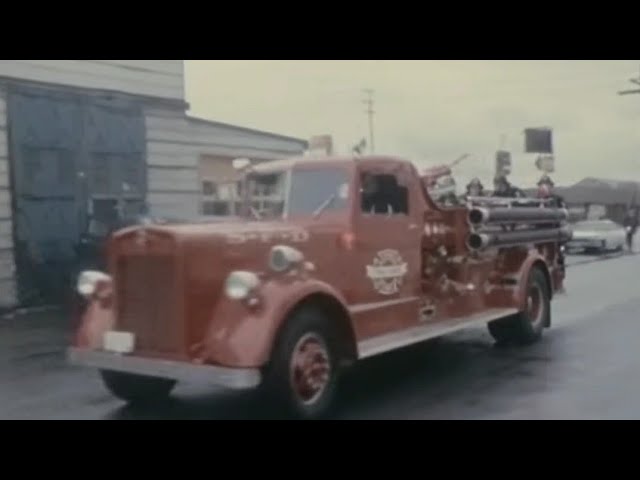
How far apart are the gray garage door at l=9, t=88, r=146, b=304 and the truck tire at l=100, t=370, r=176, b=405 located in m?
7.72

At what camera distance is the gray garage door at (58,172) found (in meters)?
14.4

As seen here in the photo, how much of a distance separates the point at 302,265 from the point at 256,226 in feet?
2.07

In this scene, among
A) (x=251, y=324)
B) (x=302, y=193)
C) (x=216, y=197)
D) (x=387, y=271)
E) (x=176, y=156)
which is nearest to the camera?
(x=251, y=324)

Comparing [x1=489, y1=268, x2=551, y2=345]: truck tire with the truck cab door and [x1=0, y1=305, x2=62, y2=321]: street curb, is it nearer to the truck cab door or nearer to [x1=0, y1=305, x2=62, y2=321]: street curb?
the truck cab door

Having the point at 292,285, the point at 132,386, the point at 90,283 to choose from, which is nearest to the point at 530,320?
the point at 292,285

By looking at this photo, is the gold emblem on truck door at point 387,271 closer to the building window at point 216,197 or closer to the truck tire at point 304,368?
the truck tire at point 304,368

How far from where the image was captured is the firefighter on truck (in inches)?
256

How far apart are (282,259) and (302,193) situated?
55.9 inches

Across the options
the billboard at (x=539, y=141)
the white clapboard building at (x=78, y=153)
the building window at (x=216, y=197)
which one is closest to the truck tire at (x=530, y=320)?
the white clapboard building at (x=78, y=153)

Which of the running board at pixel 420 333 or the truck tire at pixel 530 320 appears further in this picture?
the truck tire at pixel 530 320

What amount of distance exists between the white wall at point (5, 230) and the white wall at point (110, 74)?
654 millimetres

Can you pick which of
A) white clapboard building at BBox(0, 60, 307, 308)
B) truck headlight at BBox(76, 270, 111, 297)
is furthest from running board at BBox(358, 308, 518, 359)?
white clapboard building at BBox(0, 60, 307, 308)

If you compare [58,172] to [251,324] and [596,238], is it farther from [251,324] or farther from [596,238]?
[596,238]

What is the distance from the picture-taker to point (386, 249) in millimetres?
8102
